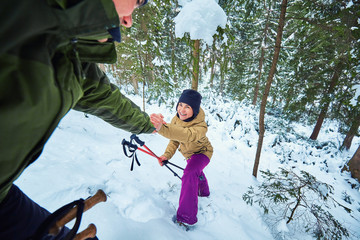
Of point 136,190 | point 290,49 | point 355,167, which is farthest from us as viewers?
point 290,49

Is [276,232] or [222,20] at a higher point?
[222,20]

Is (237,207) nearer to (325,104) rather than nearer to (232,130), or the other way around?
(232,130)

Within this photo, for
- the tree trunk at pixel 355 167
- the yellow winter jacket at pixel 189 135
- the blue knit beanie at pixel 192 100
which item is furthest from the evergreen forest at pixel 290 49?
the yellow winter jacket at pixel 189 135

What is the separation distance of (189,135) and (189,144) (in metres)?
0.98

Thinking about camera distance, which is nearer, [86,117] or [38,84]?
[38,84]

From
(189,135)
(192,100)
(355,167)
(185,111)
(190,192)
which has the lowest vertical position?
(190,192)

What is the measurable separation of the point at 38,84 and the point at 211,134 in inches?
327

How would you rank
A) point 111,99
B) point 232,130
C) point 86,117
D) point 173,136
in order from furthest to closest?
1. point 232,130
2. point 86,117
3. point 173,136
4. point 111,99

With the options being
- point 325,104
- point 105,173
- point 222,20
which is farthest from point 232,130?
point 105,173

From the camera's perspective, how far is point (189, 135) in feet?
6.91

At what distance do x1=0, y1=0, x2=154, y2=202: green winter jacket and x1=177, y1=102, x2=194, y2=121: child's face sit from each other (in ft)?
6.94

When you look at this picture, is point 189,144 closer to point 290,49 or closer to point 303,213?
point 303,213

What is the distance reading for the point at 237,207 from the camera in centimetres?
322

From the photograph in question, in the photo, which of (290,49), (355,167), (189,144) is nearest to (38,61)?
(189,144)
